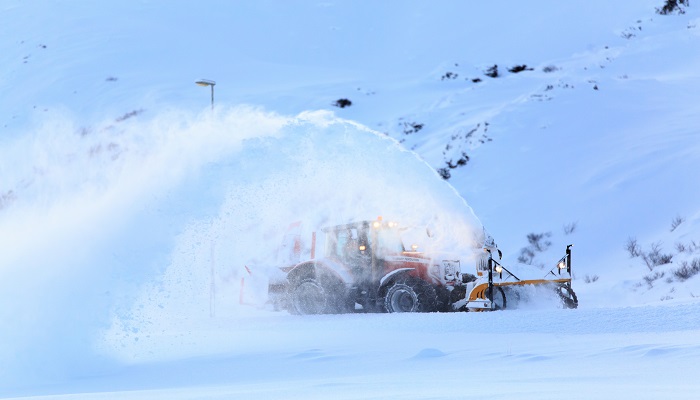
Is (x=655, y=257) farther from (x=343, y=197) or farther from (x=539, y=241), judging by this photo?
(x=343, y=197)

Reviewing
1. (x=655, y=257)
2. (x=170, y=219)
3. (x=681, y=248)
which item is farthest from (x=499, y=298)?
(x=681, y=248)

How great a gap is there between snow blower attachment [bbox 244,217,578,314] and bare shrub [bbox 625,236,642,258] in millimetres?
8498

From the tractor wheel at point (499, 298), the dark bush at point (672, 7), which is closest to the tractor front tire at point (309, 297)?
the tractor wheel at point (499, 298)

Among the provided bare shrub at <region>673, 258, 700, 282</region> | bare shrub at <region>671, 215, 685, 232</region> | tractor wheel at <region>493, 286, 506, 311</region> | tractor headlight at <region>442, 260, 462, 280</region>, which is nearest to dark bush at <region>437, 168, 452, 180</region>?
bare shrub at <region>671, 215, 685, 232</region>

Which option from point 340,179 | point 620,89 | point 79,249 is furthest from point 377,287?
point 620,89

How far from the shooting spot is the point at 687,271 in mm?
19484

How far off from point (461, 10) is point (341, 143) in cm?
4953

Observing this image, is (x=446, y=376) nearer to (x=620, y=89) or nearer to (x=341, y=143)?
(x=341, y=143)

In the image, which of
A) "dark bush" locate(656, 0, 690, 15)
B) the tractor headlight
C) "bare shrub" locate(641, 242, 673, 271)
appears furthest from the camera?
"dark bush" locate(656, 0, 690, 15)

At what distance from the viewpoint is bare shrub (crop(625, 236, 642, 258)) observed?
23.4 m

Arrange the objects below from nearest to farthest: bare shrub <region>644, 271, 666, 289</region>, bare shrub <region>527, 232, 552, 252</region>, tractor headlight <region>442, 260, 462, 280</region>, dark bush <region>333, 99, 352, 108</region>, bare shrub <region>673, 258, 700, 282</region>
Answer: tractor headlight <region>442, 260, 462, 280</region> < bare shrub <region>673, 258, 700, 282</region> < bare shrub <region>644, 271, 666, 289</region> < bare shrub <region>527, 232, 552, 252</region> < dark bush <region>333, 99, 352, 108</region>

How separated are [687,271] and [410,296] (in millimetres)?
7570

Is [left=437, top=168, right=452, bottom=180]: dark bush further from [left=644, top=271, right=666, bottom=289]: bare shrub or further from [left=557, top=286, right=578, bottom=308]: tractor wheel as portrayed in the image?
[left=557, top=286, right=578, bottom=308]: tractor wheel

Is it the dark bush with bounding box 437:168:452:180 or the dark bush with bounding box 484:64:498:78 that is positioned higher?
the dark bush with bounding box 484:64:498:78
